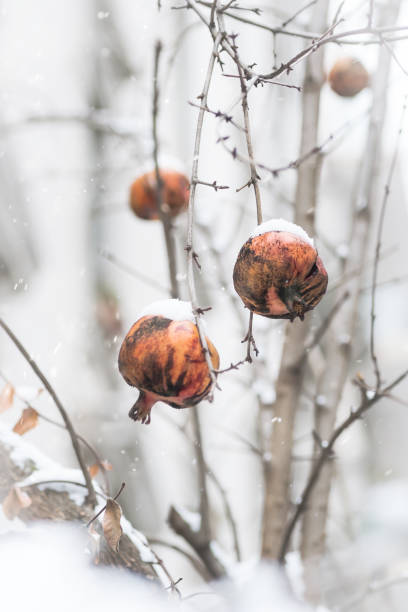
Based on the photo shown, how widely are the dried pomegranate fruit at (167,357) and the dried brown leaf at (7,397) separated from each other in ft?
0.98

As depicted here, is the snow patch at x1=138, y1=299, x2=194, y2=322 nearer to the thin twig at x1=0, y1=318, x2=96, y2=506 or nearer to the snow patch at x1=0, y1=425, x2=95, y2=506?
the thin twig at x1=0, y1=318, x2=96, y2=506

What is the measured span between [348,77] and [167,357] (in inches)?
32.2

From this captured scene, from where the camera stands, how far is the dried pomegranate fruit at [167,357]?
51cm

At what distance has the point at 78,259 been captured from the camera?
3.69 meters

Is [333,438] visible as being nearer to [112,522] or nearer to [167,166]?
[112,522]

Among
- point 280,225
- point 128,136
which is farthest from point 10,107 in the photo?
point 280,225

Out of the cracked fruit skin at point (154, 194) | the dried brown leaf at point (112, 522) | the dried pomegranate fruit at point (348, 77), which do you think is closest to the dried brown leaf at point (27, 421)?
the dried brown leaf at point (112, 522)

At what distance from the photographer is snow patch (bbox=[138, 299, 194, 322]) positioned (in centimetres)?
54

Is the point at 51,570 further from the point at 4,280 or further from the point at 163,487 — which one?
the point at 163,487

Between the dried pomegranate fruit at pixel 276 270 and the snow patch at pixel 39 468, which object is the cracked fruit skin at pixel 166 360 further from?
the snow patch at pixel 39 468

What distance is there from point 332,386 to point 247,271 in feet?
2.29

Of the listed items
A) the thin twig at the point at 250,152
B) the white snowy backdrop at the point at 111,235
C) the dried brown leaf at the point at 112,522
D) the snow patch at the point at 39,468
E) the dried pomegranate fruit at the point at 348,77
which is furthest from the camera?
the white snowy backdrop at the point at 111,235

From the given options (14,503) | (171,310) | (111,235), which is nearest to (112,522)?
(14,503)

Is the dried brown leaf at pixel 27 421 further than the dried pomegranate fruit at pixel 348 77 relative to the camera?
No
